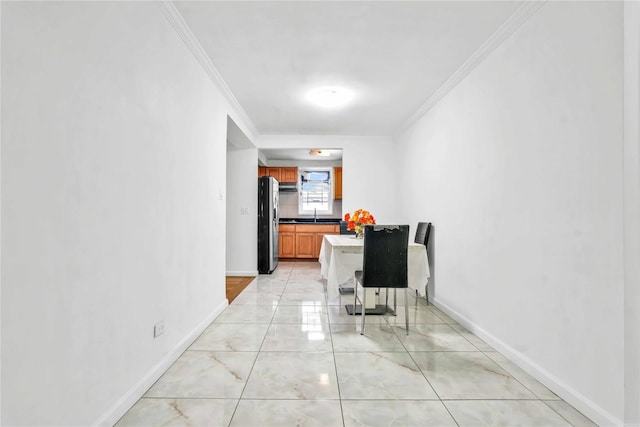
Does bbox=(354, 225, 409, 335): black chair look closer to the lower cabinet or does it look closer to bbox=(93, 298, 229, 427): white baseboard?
bbox=(93, 298, 229, 427): white baseboard

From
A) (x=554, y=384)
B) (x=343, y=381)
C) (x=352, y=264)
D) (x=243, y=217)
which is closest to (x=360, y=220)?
(x=352, y=264)

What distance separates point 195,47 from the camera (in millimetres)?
2658

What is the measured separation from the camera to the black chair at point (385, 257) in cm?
291

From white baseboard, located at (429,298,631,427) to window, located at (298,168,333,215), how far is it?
19.0ft

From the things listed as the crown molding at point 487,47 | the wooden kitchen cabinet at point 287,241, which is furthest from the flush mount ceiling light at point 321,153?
the crown molding at point 487,47

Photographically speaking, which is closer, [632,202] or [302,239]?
[632,202]

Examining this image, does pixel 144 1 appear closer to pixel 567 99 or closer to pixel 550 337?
pixel 567 99

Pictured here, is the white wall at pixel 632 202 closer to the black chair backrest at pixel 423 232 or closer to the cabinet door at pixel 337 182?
the black chair backrest at pixel 423 232

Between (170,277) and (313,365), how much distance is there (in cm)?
118

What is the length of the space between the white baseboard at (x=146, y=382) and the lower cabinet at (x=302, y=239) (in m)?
4.64

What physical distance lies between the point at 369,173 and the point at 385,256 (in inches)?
124

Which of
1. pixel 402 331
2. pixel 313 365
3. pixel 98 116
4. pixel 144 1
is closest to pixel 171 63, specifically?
pixel 144 1

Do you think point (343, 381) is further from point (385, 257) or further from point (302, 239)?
point (302, 239)

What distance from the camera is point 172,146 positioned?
233 cm
